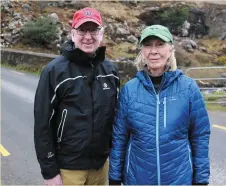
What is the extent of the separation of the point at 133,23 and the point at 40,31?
13.6m

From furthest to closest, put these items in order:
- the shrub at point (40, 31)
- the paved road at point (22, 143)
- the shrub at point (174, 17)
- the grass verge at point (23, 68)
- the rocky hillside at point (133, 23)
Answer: the shrub at point (174, 17) → the rocky hillside at point (133, 23) → the shrub at point (40, 31) → the grass verge at point (23, 68) → the paved road at point (22, 143)

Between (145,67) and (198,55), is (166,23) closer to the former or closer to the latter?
(198,55)

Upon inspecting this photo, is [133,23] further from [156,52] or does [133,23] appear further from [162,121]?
[162,121]

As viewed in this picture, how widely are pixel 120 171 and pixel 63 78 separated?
0.82 meters

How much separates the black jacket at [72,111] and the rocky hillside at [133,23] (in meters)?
21.6

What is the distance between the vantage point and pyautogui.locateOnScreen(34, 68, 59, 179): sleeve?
251cm

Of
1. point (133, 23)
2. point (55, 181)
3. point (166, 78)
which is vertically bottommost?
point (55, 181)

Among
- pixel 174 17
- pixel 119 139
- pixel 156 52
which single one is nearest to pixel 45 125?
pixel 119 139

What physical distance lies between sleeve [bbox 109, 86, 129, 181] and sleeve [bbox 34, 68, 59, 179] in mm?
452

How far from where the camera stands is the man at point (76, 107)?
2.54 meters

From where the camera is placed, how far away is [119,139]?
2561 mm

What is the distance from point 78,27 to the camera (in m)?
2.64

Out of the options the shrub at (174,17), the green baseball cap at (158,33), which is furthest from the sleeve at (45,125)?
the shrub at (174,17)

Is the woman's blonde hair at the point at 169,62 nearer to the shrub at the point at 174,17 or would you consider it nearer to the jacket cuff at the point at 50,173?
the jacket cuff at the point at 50,173
